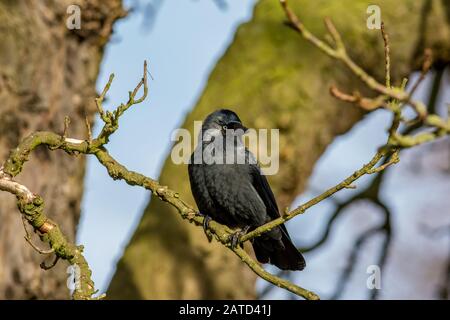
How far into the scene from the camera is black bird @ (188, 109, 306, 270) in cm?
505

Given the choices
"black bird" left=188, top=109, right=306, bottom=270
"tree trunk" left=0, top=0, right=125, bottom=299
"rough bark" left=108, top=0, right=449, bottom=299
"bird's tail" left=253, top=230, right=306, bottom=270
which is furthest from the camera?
"rough bark" left=108, top=0, right=449, bottom=299

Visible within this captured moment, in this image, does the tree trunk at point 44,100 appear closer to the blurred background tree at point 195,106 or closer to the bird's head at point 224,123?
the blurred background tree at point 195,106

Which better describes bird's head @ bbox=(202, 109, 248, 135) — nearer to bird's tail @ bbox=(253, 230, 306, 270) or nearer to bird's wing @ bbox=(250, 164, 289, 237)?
bird's wing @ bbox=(250, 164, 289, 237)

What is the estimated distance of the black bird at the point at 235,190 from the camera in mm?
5051

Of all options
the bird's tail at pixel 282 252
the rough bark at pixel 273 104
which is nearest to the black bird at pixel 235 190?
the bird's tail at pixel 282 252

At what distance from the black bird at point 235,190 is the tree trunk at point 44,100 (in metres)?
1.28

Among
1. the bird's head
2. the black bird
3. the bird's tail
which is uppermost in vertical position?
the bird's head

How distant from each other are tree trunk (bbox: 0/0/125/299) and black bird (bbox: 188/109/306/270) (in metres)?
1.28

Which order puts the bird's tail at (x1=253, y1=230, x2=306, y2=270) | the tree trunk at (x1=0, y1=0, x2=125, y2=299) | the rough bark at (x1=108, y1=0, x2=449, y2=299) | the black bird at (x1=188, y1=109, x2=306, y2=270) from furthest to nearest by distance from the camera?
1. the rough bark at (x1=108, y1=0, x2=449, y2=299)
2. the tree trunk at (x1=0, y1=0, x2=125, y2=299)
3. the bird's tail at (x1=253, y1=230, x2=306, y2=270)
4. the black bird at (x1=188, y1=109, x2=306, y2=270)

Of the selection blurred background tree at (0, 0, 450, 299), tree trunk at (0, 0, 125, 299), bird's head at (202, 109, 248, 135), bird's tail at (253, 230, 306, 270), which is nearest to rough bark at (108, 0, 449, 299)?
blurred background tree at (0, 0, 450, 299)
